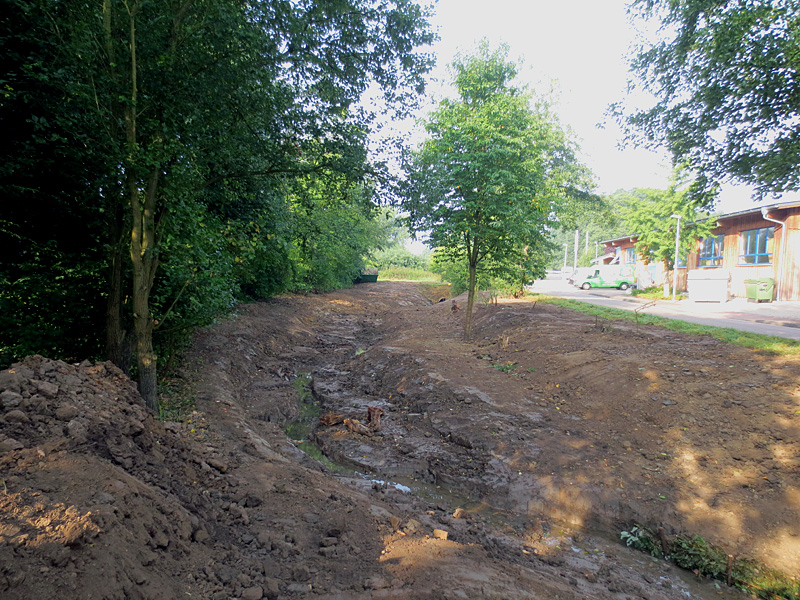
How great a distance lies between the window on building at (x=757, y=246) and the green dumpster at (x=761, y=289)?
2.57 m

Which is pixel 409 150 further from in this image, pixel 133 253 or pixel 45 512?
pixel 45 512

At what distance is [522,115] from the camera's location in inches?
438

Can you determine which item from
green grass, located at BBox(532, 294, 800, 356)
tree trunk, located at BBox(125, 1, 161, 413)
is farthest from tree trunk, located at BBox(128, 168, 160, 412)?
green grass, located at BBox(532, 294, 800, 356)

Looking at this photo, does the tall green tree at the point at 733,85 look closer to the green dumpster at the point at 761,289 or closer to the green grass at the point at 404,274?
the green dumpster at the point at 761,289

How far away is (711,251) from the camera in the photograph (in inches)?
1130

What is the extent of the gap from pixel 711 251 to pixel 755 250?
405cm

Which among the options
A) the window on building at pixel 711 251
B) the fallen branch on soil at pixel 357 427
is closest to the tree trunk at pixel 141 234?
the fallen branch on soil at pixel 357 427

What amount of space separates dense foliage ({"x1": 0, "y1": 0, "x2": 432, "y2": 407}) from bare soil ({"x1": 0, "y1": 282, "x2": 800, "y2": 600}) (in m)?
1.67

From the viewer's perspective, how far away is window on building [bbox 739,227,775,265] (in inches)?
927

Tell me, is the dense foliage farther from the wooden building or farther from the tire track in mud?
the wooden building

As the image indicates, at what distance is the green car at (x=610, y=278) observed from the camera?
38094 mm

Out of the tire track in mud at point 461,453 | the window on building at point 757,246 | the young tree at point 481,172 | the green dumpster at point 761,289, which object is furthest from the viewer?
the window on building at point 757,246

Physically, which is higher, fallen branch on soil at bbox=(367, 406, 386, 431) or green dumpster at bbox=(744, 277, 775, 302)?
green dumpster at bbox=(744, 277, 775, 302)

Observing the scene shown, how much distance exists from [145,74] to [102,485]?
4395 millimetres
